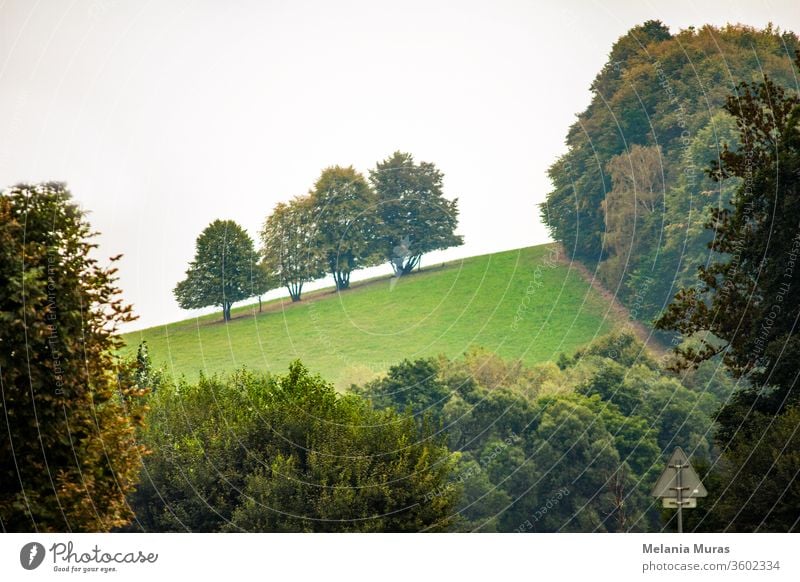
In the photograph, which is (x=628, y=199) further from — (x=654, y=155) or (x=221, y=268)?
(x=221, y=268)

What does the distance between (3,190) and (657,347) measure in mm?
49549

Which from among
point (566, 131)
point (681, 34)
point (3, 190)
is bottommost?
point (3, 190)

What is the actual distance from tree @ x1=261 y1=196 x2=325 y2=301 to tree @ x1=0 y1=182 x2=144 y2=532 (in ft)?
90.2

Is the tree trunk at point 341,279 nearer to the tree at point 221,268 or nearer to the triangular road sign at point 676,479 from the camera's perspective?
the tree at point 221,268

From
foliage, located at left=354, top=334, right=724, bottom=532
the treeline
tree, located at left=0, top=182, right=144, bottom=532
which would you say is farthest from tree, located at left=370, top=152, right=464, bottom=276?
tree, located at left=0, top=182, right=144, bottom=532

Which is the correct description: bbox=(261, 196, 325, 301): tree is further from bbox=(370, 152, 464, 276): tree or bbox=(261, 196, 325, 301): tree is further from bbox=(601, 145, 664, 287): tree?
bbox=(601, 145, 664, 287): tree

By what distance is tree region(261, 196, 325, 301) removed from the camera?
57.0 m

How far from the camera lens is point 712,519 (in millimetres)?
28797

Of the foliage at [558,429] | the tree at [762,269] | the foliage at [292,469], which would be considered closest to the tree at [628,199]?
the foliage at [558,429]

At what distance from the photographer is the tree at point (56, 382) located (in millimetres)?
26859

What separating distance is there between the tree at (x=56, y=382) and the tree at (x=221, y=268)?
78.6 ft

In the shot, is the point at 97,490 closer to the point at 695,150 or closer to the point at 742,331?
the point at 742,331
